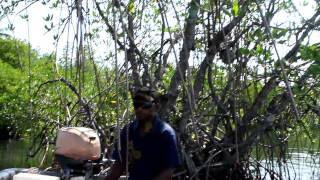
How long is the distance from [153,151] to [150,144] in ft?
0.14

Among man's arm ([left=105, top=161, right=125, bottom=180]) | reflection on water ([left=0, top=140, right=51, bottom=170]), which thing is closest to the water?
reflection on water ([left=0, top=140, right=51, bottom=170])

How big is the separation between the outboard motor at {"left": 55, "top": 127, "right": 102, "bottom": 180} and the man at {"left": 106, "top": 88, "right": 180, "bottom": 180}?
980 mm

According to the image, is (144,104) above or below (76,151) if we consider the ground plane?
above

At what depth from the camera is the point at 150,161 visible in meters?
3.25

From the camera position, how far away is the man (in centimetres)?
318

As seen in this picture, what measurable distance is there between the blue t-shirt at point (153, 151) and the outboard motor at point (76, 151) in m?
1.01

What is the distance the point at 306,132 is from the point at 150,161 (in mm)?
4688

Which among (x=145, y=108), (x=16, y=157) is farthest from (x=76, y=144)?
(x=16, y=157)

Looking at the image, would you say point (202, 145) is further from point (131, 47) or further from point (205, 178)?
point (131, 47)

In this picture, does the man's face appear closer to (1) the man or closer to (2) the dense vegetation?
(1) the man

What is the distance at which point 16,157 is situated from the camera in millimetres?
17031

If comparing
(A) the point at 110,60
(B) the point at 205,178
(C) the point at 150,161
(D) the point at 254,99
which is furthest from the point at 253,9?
(C) the point at 150,161

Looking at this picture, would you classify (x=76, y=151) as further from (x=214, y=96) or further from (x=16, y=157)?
(x=16, y=157)

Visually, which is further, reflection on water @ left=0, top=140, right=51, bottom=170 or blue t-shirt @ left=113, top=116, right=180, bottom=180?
reflection on water @ left=0, top=140, right=51, bottom=170
